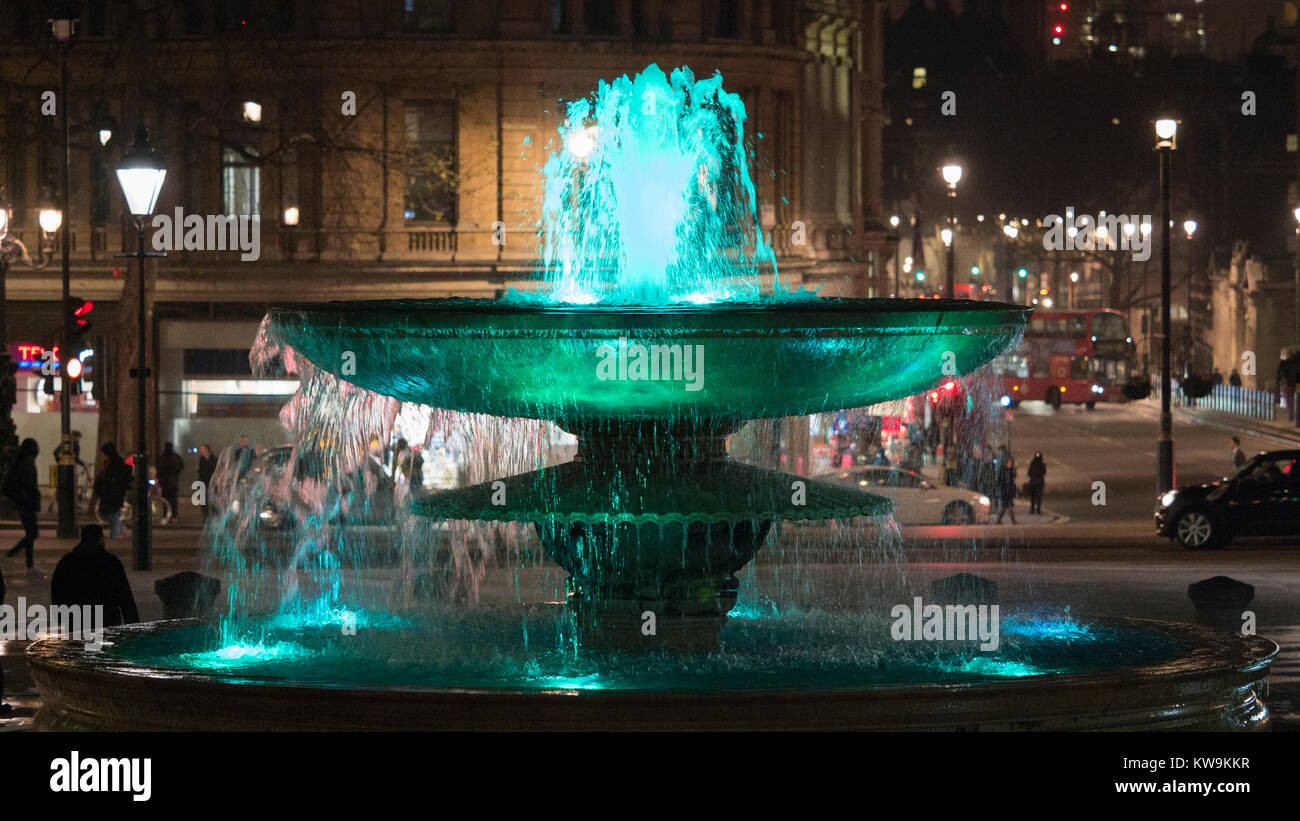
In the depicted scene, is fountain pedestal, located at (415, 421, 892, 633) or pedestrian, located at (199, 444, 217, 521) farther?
pedestrian, located at (199, 444, 217, 521)

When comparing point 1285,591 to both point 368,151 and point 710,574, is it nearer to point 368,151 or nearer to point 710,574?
point 710,574

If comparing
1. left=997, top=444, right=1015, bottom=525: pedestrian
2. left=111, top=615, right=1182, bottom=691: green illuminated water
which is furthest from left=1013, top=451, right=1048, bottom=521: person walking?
left=111, top=615, right=1182, bottom=691: green illuminated water

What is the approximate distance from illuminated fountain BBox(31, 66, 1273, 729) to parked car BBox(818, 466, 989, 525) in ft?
63.4

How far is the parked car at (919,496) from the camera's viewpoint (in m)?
34.8

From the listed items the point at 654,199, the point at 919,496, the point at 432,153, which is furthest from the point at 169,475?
the point at 654,199

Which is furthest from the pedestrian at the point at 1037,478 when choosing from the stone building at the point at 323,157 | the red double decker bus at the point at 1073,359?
the red double decker bus at the point at 1073,359

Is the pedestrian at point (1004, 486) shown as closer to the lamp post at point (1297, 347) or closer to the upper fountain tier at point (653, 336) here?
the lamp post at point (1297, 347)

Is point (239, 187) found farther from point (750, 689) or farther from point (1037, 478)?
point (750, 689)

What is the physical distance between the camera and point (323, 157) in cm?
4172

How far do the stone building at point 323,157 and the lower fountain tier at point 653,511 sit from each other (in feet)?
92.0

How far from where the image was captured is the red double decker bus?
7612 cm

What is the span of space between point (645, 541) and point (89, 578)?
13.6 ft

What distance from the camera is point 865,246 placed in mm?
51344

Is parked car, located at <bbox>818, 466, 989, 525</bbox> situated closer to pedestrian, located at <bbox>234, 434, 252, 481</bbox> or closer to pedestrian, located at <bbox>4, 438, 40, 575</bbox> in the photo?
pedestrian, located at <bbox>234, 434, 252, 481</bbox>
